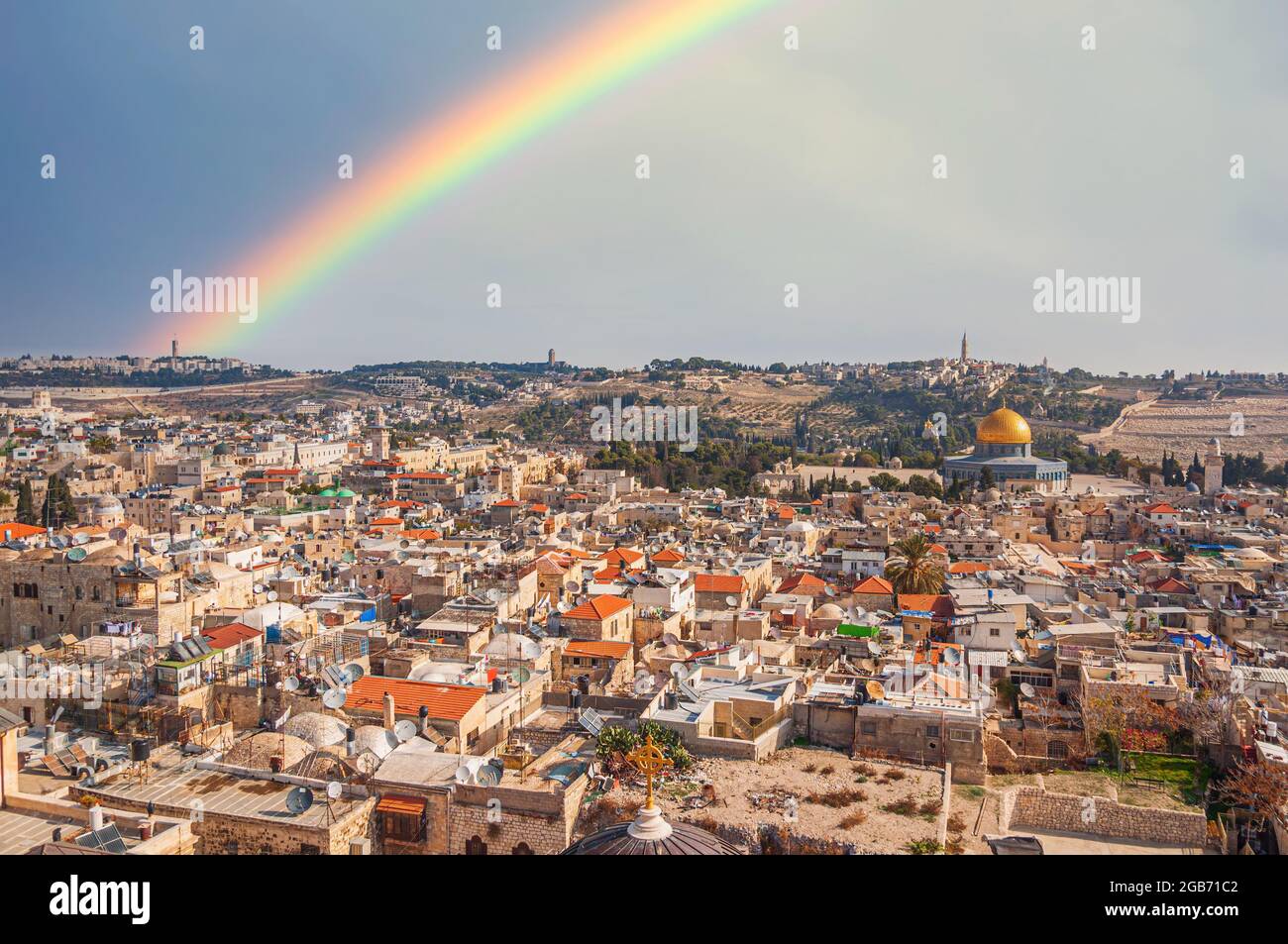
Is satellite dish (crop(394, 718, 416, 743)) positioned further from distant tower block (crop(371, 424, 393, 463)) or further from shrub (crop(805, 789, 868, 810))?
distant tower block (crop(371, 424, 393, 463))

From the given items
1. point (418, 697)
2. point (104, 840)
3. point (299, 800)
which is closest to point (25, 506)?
point (418, 697)

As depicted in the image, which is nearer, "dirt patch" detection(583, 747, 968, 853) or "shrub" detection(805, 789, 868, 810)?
"dirt patch" detection(583, 747, 968, 853)

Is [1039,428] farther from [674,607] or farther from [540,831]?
[540,831]

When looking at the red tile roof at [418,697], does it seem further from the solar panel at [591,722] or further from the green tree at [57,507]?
the green tree at [57,507]

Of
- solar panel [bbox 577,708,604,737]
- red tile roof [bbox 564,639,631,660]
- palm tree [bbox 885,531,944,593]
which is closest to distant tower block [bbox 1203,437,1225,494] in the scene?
palm tree [bbox 885,531,944,593]

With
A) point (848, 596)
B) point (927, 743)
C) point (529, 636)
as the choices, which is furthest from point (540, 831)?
point (848, 596)

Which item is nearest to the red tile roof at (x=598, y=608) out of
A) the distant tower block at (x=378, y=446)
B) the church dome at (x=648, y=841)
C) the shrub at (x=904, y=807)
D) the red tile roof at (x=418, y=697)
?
the red tile roof at (x=418, y=697)
